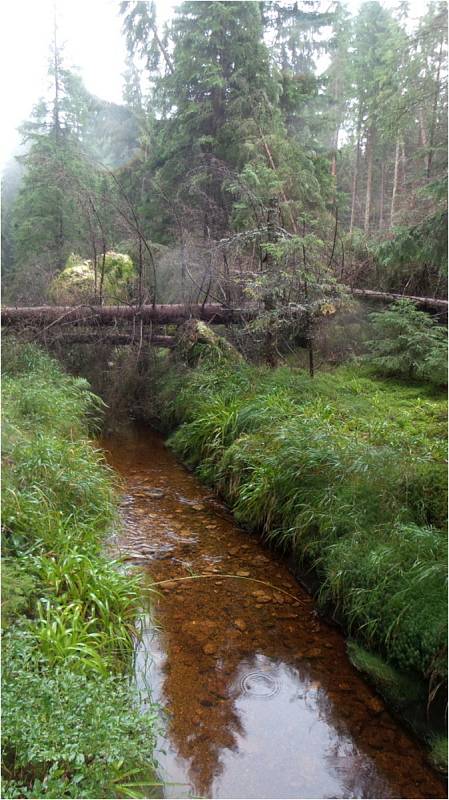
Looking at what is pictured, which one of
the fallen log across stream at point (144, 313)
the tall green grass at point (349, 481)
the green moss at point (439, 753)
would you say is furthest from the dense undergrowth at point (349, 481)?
the fallen log across stream at point (144, 313)

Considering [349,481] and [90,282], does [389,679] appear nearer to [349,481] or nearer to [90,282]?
[349,481]

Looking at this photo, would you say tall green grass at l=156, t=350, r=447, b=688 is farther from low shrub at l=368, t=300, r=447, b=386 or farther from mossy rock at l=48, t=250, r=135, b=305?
mossy rock at l=48, t=250, r=135, b=305

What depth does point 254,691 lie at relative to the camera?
11.6ft

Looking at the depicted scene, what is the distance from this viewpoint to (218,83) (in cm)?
1184

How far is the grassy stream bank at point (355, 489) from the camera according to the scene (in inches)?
136

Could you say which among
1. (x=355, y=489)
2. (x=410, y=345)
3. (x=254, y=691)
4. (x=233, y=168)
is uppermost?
(x=233, y=168)

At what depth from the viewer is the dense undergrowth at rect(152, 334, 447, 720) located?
11.8 feet

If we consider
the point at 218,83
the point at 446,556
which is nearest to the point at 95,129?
the point at 218,83

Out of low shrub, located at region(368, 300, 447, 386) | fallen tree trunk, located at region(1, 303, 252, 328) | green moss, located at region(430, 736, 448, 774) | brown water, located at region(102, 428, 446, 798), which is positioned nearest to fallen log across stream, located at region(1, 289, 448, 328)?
fallen tree trunk, located at region(1, 303, 252, 328)

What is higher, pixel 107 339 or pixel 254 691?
pixel 107 339

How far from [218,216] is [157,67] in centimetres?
620

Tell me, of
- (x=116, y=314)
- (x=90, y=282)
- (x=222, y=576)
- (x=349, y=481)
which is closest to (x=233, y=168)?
(x=90, y=282)

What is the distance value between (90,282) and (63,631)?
9.12m

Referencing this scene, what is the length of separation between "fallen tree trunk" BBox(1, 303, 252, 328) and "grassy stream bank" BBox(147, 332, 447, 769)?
1837mm
